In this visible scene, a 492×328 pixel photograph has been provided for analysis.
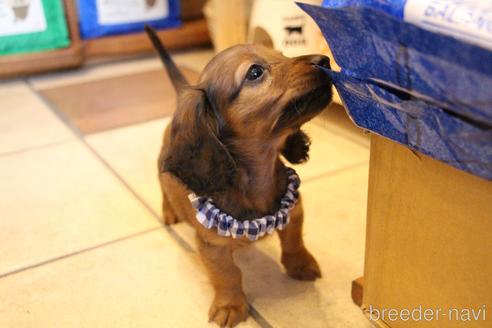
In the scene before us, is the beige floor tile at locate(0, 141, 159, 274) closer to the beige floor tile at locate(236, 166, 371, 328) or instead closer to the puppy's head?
the beige floor tile at locate(236, 166, 371, 328)

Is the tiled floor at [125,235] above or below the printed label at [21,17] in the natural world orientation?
below

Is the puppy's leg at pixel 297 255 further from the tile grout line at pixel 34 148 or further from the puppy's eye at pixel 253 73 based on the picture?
the tile grout line at pixel 34 148

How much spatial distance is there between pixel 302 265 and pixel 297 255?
0.08 ft

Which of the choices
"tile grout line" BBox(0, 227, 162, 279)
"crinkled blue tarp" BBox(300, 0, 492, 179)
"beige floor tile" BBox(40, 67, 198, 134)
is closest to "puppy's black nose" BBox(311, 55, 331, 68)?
"crinkled blue tarp" BBox(300, 0, 492, 179)

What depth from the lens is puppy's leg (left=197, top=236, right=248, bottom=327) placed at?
3.00ft

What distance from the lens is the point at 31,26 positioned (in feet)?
7.14

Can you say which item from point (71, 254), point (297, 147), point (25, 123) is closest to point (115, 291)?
point (71, 254)

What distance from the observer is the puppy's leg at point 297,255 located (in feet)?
3.25

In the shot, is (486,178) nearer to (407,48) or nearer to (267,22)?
(407,48)

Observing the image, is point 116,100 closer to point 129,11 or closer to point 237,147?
point 129,11

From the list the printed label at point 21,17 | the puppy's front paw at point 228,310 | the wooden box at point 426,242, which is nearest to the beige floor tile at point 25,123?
the printed label at point 21,17

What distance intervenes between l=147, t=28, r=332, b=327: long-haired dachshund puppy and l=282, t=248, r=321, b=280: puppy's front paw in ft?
0.26

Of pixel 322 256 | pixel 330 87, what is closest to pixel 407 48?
pixel 330 87

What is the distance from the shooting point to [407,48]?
53cm
